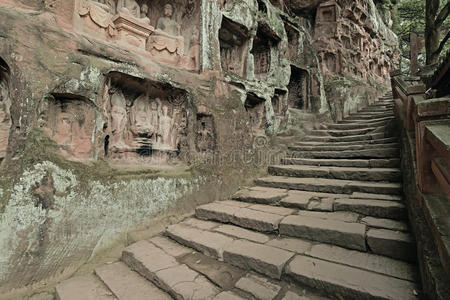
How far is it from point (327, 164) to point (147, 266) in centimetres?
380

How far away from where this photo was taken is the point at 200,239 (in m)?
2.78

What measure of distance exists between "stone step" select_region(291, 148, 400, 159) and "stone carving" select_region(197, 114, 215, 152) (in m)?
2.43

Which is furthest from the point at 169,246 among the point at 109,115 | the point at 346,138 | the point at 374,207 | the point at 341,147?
the point at 346,138

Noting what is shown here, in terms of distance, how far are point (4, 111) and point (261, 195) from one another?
360 centimetres

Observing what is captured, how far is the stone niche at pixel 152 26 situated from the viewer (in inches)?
141

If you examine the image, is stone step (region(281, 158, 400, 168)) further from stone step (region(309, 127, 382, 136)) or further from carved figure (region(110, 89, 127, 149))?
carved figure (region(110, 89, 127, 149))

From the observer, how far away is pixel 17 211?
222 cm

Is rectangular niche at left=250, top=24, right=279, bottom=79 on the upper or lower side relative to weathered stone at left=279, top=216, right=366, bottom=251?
upper

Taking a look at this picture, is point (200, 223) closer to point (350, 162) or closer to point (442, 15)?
point (350, 162)

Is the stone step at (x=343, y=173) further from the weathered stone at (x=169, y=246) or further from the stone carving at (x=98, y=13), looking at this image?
the stone carving at (x=98, y=13)

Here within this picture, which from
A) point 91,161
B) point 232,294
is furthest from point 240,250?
point 91,161

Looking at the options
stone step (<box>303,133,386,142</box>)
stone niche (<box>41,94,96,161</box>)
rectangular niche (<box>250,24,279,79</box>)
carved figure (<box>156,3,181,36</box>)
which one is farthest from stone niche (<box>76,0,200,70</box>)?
stone step (<box>303,133,386,142</box>)

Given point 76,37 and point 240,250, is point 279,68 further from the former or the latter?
point 240,250

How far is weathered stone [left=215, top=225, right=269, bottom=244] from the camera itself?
263 centimetres
